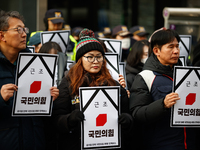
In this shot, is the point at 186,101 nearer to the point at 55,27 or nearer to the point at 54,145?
the point at 54,145

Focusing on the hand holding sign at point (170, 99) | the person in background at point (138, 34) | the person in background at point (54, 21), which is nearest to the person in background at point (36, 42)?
the person in background at point (54, 21)

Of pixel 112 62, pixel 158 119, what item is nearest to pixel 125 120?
pixel 158 119

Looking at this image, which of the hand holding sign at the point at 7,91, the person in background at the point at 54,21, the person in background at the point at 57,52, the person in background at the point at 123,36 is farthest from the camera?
the person in background at the point at 123,36

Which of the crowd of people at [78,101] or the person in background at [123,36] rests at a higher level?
the person in background at [123,36]

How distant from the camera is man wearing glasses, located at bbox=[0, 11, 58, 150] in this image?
3.07 metres

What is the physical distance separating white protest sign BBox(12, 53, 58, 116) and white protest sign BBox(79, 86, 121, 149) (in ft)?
1.12

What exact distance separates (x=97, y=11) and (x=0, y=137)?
10.8m

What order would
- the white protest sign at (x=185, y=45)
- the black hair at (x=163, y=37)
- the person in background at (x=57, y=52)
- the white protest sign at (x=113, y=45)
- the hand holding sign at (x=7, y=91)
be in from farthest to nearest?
1. the white protest sign at (x=185, y=45)
2. the white protest sign at (x=113, y=45)
3. the person in background at (x=57, y=52)
4. the black hair at (x=163, y=37)
5. the hand holding sign at (x=7, y=91)

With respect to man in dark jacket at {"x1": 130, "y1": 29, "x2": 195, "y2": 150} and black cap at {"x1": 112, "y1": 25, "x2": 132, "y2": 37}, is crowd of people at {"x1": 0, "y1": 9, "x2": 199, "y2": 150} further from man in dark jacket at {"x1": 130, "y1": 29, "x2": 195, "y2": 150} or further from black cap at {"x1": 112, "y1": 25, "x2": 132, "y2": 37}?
black cap at {"x1": 112, "y1": 25, "x2": 132, "y2": 37}

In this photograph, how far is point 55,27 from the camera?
644 centimetres

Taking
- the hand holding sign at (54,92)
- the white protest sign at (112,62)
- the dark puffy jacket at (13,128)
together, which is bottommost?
the dark puffy jacket at (13,128)

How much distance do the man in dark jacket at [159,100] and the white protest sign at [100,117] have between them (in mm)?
313

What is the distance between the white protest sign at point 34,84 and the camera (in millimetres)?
Answer: 3080

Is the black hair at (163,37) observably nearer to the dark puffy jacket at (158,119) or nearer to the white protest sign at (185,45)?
the dark puffy jacket at (158,119)
